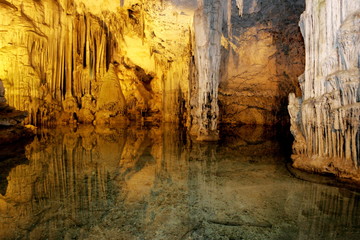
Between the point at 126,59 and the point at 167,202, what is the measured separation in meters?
14.1

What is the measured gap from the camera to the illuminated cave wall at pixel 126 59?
10766 mm

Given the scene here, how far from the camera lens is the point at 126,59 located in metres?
15.7

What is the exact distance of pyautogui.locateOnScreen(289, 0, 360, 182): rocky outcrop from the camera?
3.39 m

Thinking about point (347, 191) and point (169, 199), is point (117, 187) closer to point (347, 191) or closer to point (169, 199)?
point (169, 199)

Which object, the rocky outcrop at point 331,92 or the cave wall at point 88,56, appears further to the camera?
the cave wall at point 88,56

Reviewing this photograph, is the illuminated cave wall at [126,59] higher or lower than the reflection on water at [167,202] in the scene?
higher

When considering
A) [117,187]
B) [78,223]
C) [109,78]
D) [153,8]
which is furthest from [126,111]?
[78,223]

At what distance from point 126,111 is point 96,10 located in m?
5.84

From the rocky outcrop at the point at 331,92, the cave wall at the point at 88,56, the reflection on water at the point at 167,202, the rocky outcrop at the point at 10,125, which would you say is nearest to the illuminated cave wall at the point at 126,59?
the cave wall at the point at 88,56

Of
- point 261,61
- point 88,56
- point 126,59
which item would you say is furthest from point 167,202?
point 126,59

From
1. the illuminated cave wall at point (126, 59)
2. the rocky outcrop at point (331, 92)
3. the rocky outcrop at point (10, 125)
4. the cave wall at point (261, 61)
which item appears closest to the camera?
the rocky outcrop at point (331, 92)

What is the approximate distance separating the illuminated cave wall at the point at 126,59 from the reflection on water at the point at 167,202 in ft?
17.0

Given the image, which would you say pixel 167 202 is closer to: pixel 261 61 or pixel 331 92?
pixel 331 92

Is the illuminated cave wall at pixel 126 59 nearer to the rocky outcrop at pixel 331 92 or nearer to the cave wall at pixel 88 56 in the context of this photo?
the cave wall at pixel 88 56
